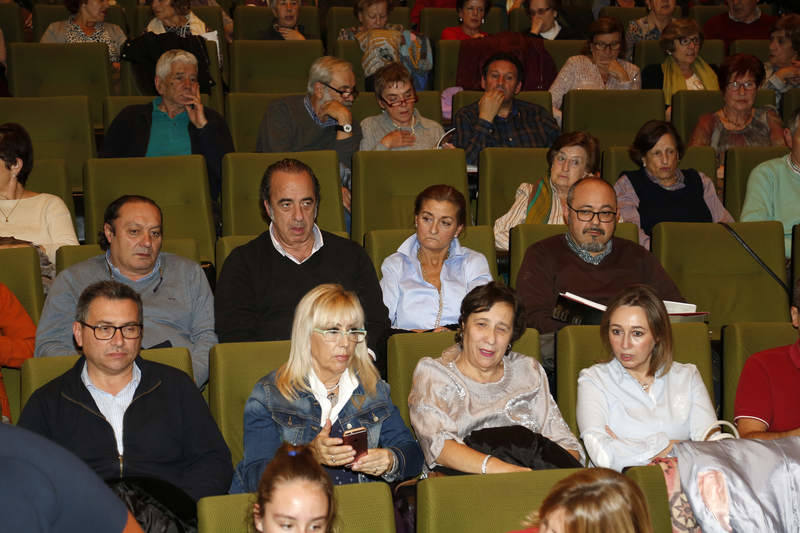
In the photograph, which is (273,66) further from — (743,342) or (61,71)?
(743,342)

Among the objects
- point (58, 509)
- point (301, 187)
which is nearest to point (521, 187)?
point (301, 187)

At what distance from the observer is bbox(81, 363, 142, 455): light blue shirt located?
2.67 m

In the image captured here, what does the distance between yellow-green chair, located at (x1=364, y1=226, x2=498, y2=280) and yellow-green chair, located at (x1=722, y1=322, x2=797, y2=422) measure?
36.9 inches

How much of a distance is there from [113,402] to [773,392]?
1.92 m

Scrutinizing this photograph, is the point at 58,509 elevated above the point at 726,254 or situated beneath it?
situated beneath

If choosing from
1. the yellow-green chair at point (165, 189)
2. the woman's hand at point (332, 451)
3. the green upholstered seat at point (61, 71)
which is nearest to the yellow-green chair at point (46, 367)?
the woman's hand at point (332, 451)

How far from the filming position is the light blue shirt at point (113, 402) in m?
2.67

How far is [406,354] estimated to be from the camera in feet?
9.68

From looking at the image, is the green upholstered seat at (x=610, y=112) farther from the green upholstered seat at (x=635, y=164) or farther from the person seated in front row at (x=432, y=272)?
the person seated in front row at (x=432, y=272)

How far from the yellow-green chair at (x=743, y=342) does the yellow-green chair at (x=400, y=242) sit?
36.9 inches

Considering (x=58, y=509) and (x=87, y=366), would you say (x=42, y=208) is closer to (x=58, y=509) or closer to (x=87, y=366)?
(x=87, y=366)

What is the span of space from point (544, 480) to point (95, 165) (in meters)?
2.54

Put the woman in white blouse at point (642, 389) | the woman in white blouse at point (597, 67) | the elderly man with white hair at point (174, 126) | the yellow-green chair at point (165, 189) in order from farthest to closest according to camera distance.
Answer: the woman in white blouse at point (597, 67)
the elderly man with white hair at point (174, 126)
the yellow-green chair at point (165, 189)
the woman in white blouse at point (642, 389)

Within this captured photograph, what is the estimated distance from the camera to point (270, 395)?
2629 mm
